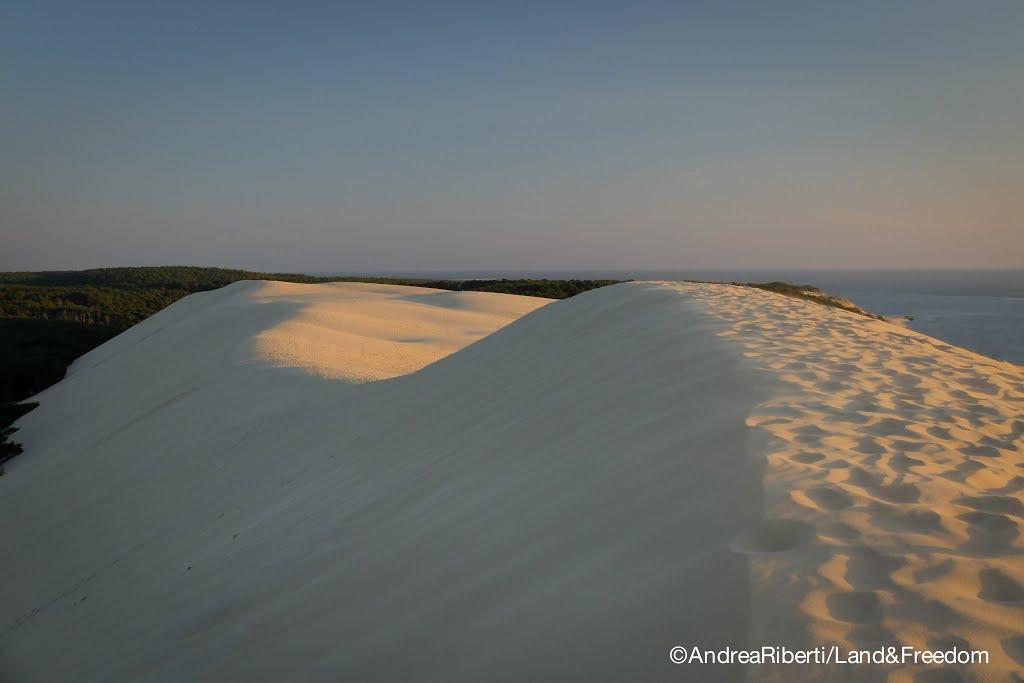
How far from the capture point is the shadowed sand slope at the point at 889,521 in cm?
184

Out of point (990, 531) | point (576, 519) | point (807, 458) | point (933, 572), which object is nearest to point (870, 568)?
point (933, 572)

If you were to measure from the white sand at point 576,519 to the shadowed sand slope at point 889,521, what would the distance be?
0.04 feet

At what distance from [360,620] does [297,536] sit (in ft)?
6.95

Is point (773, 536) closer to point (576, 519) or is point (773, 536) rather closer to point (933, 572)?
point (933, 572)

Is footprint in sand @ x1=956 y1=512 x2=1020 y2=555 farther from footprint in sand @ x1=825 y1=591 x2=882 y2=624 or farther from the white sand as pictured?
footprint in sand @ x1=825 y1=591 x2=882 y2=624

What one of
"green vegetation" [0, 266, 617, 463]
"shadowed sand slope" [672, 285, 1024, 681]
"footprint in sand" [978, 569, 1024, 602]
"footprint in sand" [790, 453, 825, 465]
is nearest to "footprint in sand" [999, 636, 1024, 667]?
"shadowed sand slope" [672, 285, 1024, 681]

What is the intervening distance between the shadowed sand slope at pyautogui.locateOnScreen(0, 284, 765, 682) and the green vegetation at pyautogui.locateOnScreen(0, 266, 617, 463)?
802 centimetres

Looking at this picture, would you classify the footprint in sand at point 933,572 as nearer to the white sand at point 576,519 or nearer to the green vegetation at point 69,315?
the white sand at point 576,519

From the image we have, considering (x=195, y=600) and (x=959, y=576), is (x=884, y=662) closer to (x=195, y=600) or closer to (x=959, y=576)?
(x=959, y=576)

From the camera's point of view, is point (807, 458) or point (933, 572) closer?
point (933, 572)

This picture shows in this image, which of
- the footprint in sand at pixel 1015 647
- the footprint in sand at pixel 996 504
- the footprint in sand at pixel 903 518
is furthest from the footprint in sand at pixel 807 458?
the footprint in sand at pixel 1015 647

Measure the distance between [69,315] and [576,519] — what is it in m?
45.0

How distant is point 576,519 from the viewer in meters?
3.02

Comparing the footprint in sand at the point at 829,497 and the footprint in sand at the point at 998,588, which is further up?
the footprint in sand at the point at 829,497
